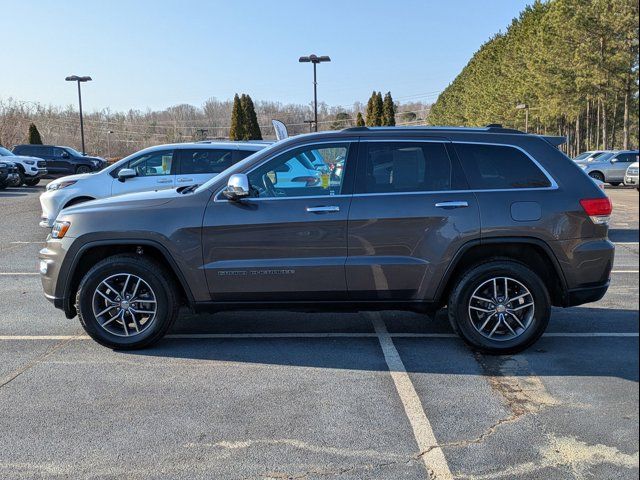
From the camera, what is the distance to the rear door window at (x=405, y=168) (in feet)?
16.5

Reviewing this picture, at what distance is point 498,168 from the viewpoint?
5.05m

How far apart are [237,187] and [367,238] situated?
1.13 metres

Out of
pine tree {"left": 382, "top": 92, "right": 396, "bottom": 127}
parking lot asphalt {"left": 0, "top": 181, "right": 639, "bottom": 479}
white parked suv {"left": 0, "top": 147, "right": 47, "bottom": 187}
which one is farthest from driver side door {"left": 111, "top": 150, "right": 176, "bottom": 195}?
pine tree {"left": 382, "top": 92, "right": 396, "bottom": 127}

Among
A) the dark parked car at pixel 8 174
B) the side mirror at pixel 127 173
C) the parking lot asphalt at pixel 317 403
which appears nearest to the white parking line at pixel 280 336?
the parking lot asphalt at pixel 317 403

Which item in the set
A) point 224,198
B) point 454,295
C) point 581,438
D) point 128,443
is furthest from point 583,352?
point 128,443

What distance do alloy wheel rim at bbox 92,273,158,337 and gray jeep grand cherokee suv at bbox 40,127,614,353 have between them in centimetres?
1

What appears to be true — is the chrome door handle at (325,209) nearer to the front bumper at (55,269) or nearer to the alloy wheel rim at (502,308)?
the alloy wheel rim at (502,308)

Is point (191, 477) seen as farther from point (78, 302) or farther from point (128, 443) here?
point (78, 302)

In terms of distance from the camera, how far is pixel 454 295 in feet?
16.3

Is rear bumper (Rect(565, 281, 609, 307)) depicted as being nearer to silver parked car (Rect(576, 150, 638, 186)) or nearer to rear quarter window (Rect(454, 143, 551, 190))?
rear quarter window (Rect(454, 143, 551, 190))

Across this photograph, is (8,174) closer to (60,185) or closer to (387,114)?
(60,185)

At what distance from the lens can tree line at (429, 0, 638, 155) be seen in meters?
33.7

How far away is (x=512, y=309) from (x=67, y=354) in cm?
376

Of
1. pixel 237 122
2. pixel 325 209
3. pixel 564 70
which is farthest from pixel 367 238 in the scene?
pixel 237 122
